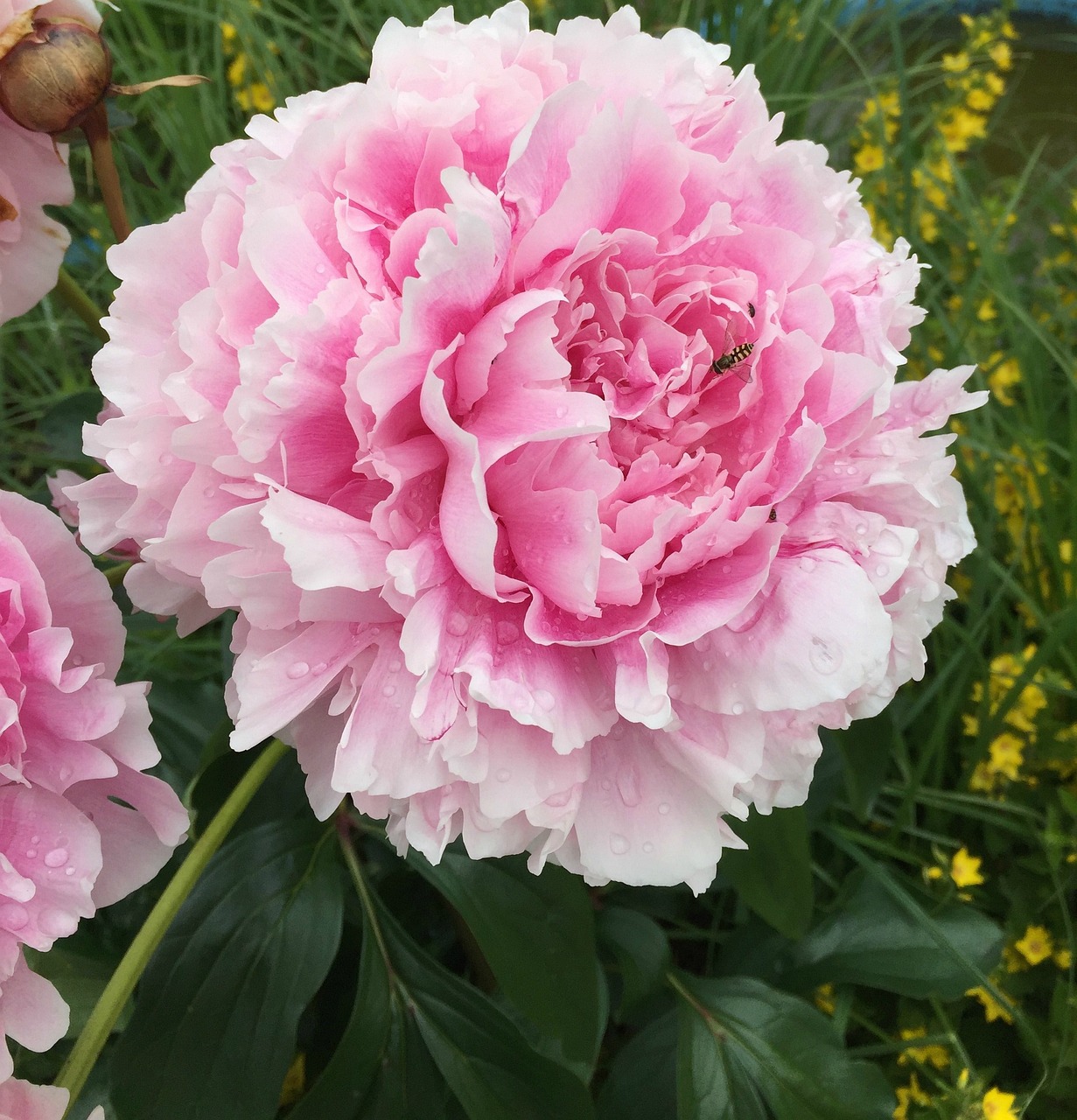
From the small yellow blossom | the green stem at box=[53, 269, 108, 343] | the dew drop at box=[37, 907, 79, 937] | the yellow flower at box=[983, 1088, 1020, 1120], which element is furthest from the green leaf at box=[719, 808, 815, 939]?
the small yellow blossom

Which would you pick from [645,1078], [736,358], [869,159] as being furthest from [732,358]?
[869,159]

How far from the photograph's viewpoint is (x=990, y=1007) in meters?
0.91

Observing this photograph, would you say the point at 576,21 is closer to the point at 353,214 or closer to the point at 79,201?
the point at 353,214

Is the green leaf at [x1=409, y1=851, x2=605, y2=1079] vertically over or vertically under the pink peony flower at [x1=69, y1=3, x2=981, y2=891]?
under

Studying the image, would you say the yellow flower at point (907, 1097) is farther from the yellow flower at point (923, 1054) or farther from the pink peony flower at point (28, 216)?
→ the pink peony flower at point (28, 216)

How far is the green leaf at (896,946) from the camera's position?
0.81 metres

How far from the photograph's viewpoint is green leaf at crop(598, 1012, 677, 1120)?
0.78 m

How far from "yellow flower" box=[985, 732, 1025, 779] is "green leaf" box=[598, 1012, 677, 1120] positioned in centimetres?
35

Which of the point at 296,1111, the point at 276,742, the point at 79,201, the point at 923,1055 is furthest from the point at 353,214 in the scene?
the point at 79,201

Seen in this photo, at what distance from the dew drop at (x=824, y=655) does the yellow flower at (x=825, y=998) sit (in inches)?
28.3

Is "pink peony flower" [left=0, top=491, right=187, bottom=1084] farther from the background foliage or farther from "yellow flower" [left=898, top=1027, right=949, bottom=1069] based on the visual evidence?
"yellow flower" [left=898, top=1027, right=949, bottom=1069]

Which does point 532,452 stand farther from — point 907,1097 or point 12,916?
point 907,1097

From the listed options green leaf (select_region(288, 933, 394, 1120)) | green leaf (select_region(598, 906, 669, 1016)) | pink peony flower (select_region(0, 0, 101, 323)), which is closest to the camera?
pink peony flower (select_region(0, 0, 101, 323))

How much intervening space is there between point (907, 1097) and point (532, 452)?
0.81 m
